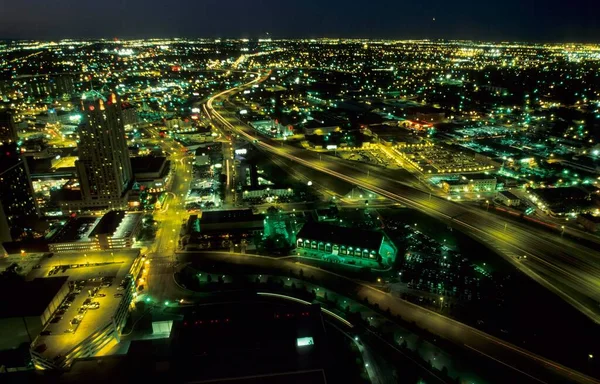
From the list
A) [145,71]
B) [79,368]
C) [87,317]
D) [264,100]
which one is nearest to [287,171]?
[87,317]

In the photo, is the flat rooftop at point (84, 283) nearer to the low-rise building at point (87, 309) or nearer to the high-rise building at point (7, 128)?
the low-rise building at point (87, 309)

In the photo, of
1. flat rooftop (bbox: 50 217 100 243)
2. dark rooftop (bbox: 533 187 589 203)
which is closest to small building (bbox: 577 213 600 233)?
dark rooftop (bbox: 533 187 589 203)

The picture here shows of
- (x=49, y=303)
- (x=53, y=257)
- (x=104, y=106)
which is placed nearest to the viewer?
(x=49, y=303)

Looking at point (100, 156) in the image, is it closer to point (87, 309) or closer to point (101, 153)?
point (101, 153)

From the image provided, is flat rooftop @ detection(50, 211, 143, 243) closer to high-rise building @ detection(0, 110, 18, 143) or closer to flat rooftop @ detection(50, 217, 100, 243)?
flat rooftop @ detection(50, 217, 100, 243)

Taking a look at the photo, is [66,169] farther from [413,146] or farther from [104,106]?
[413,146]

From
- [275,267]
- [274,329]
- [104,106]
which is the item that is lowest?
[275,267]
